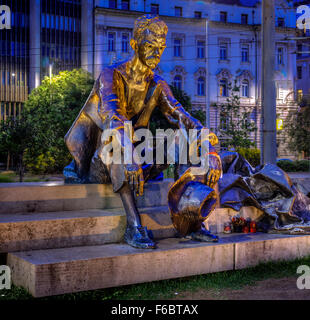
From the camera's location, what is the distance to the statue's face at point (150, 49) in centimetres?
438

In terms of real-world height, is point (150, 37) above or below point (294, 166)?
above

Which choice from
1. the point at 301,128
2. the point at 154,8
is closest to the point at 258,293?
the point at 301,128

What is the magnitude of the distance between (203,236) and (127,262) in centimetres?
92

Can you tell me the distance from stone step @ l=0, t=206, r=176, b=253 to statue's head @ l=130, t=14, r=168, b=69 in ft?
5.00

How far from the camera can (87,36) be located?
38.0 metres

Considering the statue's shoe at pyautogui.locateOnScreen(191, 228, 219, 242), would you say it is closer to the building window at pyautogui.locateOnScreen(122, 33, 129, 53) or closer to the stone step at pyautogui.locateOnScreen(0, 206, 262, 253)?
the stone step at pyautogui.locateOnScreen(0, 206, 262, 253)

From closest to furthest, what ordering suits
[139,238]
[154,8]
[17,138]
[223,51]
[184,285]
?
[184,285] → [139,238] → [17,138] → [154,8] → [223,51]

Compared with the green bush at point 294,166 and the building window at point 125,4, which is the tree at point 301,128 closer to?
the green bush at point 294,166

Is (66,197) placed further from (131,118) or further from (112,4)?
(112,4)

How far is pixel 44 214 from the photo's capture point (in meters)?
4.38

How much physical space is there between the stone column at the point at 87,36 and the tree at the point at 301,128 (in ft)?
53.1

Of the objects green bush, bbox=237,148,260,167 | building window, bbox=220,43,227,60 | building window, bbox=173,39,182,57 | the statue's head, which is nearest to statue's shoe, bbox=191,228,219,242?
the statue's head

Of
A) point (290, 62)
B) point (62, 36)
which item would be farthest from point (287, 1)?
point (62, 36)

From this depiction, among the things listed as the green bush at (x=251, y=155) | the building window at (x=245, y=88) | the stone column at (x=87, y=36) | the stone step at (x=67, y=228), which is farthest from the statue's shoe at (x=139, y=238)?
the building window at (x=245, y=88)
